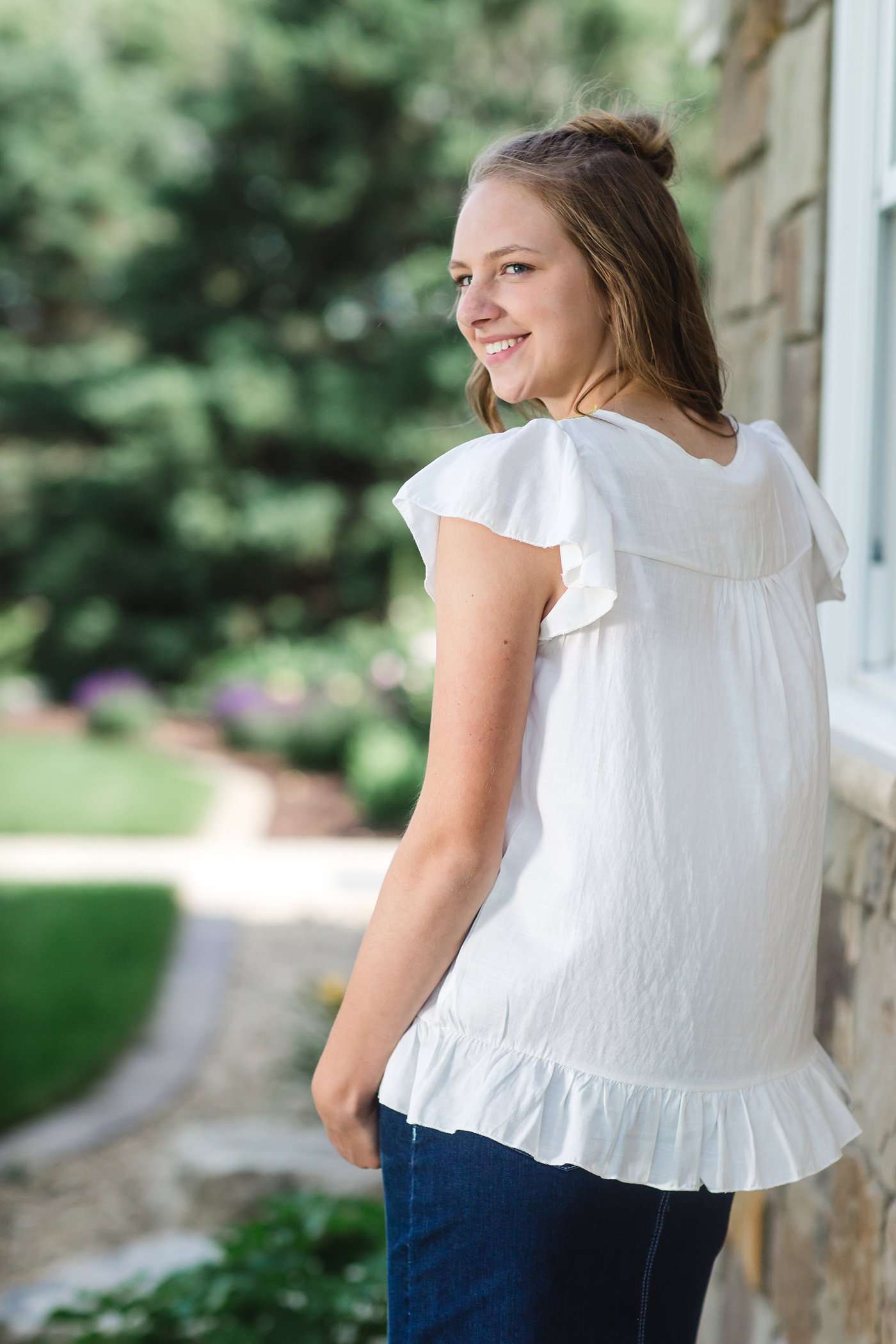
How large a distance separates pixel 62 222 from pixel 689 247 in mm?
12429

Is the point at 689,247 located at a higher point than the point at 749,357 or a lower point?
lower

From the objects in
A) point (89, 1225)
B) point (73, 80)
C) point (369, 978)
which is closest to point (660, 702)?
point (369, 978)

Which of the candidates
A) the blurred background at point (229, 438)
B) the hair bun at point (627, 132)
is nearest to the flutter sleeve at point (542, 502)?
the hair bun at point (627, 132)

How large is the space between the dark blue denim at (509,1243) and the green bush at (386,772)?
5.77 metres

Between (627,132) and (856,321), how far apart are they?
83 centimetres

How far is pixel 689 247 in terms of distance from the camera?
103cm

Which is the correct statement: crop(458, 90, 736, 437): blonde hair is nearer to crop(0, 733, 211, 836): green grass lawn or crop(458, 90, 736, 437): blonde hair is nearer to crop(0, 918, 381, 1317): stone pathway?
crop(0, 918, 381, 1317): stone pathway

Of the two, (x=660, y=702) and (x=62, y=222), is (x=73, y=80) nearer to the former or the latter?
(x=62, y=222)

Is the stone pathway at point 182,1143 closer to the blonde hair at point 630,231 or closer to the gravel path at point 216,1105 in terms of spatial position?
the gravel path at point 216,1105

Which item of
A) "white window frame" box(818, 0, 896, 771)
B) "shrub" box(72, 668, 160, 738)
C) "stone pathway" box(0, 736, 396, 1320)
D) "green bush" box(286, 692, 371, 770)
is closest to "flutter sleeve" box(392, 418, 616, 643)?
"white window frame" box(818, 0, 896, 771)

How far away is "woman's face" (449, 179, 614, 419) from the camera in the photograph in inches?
38.9

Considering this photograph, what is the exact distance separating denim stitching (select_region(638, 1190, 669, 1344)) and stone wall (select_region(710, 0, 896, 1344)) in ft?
1.75

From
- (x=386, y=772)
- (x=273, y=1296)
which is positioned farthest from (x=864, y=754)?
(x=386, y=772)

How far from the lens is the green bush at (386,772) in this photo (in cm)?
715
